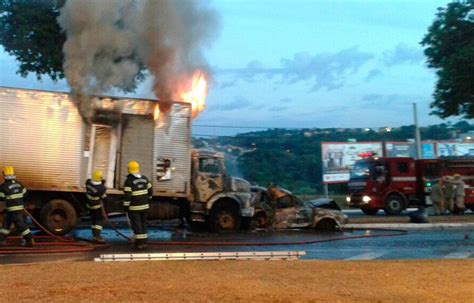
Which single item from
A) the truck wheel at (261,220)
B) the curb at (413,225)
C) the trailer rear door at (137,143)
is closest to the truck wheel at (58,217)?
the trailer rear door at (137,143)

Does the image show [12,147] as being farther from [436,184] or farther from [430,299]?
[436,184]

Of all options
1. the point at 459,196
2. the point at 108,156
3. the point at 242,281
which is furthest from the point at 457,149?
the point at 242,281

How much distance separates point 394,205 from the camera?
1078 inches

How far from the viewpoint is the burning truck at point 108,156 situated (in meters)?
15.0

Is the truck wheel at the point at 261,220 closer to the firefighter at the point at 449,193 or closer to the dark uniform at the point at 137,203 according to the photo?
the dark uniform at the point at 137,203

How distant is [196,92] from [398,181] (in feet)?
44.7

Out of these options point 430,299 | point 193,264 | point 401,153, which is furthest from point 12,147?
point 401,153

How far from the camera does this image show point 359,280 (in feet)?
26.9

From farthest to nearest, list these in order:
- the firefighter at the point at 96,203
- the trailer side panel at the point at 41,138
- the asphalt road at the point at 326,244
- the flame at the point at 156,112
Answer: the flame at the point at 156,112 < the trailer side panel at the point at 41,138 < the firefighter at the point at 96,203 < the asphalt road at the point at 326,244

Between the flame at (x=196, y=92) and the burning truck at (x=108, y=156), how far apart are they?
59 centimetres

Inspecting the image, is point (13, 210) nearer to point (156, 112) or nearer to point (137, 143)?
point (137, 143)

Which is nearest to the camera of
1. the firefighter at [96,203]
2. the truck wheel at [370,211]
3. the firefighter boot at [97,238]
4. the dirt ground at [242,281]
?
the dirt ground at [242,281]

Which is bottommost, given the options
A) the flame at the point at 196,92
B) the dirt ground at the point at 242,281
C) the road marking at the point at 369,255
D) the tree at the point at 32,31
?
the dirt ground at the point at 242,281

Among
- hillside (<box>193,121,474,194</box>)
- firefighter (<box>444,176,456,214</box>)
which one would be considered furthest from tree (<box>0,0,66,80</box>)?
firefighter (<box>444,176,456,214</box>)
